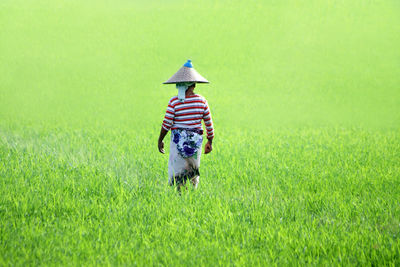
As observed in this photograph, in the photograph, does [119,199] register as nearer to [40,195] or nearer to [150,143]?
[40,195]

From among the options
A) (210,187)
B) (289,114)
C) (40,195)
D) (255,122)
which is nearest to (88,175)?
(40,195)

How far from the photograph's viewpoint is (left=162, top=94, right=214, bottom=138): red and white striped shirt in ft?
16.6

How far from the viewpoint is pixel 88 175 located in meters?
6.18

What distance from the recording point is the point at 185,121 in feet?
16.7

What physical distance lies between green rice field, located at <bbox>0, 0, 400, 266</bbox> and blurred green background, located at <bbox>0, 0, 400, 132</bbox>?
0.35 ft

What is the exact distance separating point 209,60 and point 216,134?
10.8m

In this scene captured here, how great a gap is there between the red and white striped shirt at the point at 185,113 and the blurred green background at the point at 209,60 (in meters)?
6.35

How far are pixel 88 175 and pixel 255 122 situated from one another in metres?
7.82

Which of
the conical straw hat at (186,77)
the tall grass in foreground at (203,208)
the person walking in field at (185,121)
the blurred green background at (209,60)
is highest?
the blurred green background at (209,60)

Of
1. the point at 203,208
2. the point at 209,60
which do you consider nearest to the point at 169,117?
the point at 203,208

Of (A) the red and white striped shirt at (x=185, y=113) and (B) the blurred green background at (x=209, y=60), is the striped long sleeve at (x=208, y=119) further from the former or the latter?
(B) the blurred green background at (x=209, y=60)

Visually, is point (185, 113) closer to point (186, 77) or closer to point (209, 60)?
point (186, 77)

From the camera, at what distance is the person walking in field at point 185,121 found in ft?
16.5

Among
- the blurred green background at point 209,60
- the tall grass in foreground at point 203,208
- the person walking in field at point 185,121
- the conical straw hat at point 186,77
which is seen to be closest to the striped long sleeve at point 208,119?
the person walking in field at point 185,121
